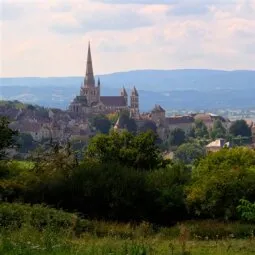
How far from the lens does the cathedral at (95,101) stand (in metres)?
151

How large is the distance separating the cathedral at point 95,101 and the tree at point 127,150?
121m

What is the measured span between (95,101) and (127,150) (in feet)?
445

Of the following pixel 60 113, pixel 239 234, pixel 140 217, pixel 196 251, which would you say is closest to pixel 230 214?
pixel 140 217

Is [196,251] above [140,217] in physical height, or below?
above

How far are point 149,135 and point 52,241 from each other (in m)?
17.7

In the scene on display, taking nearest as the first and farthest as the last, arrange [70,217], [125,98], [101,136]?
[70,217] → [101,136] → [125,98]

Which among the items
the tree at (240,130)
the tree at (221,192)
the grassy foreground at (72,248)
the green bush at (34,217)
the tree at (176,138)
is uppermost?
the grassy foreground at (72,248)

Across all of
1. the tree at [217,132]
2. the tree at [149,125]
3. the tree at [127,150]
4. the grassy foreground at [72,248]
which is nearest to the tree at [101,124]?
the tree at [149,125]

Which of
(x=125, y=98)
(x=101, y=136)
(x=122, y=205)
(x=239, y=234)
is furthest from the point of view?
(x=125, y=98)

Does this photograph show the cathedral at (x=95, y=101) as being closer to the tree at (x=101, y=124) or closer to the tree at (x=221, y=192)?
the tree at (x=101, y=124)

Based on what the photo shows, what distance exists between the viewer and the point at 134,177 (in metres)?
16.6

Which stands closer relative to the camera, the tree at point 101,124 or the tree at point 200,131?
the tree at point 200,131

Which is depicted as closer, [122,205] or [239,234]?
[239,234]

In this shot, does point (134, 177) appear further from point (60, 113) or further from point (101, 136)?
→ point (60, 113)
